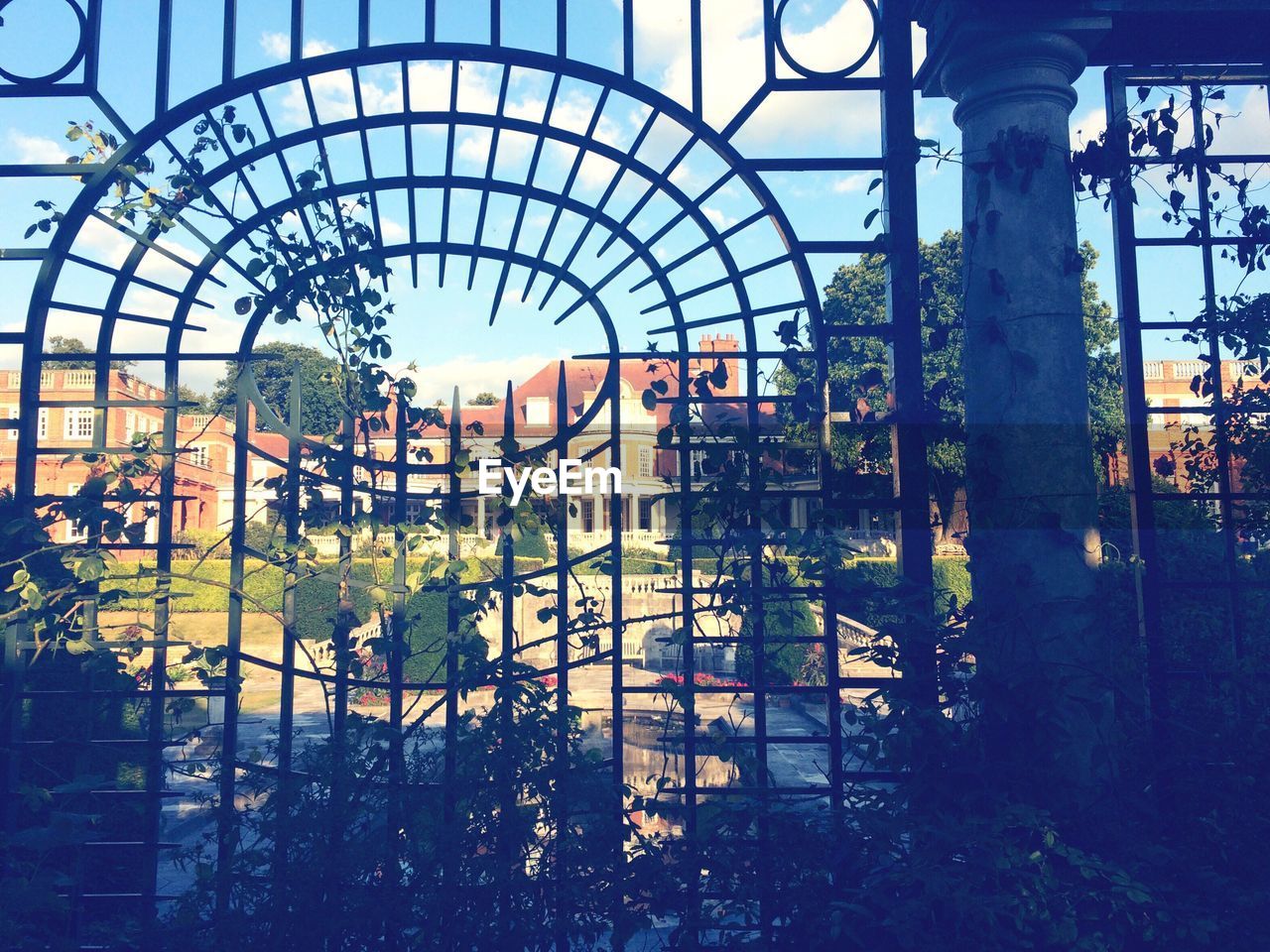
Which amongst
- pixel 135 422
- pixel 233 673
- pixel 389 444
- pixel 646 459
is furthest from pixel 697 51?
pixel 646 459

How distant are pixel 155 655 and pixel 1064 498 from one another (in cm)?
344

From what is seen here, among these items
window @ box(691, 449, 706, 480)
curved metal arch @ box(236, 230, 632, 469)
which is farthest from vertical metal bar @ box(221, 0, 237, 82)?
window @ box(691, 449, 706, 480)

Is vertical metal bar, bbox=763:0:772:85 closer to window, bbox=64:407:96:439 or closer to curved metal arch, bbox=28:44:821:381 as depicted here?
curved metal arch, bbox=28:44:821:381

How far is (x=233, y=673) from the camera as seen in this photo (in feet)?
10.7

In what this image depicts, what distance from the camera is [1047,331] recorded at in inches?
127

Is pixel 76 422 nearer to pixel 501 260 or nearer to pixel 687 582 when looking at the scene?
pixel 501 260

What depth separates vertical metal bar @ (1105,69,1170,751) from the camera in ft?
11.0

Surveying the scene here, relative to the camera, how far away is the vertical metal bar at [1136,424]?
3.35 m

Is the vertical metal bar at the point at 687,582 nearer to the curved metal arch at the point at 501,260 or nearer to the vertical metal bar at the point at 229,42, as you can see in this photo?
the curved metal arch at the point at 501,260

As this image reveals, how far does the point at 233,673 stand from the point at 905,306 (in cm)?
292

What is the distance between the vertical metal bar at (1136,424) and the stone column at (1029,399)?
0.37m

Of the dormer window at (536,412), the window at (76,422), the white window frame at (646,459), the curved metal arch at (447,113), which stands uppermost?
the dormer window at (536,412)

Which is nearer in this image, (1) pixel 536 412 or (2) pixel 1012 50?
(2) pixel 1012 50
